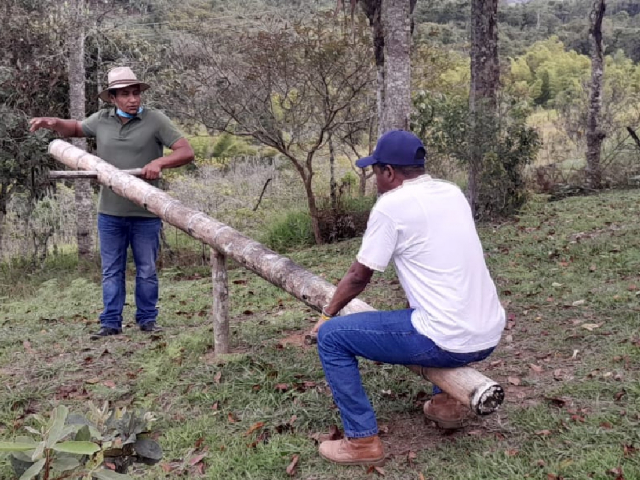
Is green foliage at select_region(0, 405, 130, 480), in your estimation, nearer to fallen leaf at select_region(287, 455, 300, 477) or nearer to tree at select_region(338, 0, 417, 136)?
fallen leaf at select_region(287, 455, 300, 477)

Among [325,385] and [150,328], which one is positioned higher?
[325,385]

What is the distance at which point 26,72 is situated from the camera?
35.8 feet

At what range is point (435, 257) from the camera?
3.02 metres

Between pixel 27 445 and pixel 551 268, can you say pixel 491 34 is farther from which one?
pixel 27 445

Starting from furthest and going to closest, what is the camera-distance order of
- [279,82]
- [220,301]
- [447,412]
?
1. [279,82]
2. [220,301]
3. [447,412]

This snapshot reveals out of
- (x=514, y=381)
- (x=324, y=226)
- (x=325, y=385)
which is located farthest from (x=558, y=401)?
(x=324, y=226)

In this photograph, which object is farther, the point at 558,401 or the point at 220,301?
the point at 220,301

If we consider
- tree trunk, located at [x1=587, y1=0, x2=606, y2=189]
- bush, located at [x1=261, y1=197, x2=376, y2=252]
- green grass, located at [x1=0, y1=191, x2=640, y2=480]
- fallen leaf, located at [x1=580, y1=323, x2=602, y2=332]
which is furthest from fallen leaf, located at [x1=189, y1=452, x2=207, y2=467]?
tree trunk, located at [x1=587, y1=0, x2=606, y2=189]

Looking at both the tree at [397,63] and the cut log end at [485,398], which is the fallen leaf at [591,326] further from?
the tree at [397,63]

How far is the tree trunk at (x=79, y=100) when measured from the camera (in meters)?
10.4

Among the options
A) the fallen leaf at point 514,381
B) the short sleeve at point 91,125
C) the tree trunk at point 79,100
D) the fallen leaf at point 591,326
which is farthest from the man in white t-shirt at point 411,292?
the tree trunk at point 79,100

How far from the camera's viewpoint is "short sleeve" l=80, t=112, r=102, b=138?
5668 mm

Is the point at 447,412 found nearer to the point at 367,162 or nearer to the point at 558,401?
the point at 558,401

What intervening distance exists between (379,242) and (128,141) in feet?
11.0
